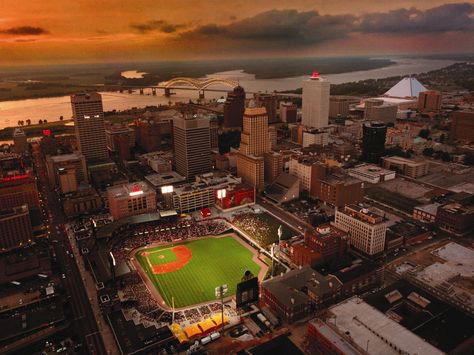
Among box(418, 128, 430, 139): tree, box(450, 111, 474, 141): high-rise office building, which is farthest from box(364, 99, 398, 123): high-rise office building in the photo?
box(450, 111, 474, 141): high-rise office building

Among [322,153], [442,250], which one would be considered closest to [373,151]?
[322,153]

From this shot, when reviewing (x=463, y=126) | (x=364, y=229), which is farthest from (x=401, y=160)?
(x=364, y=229)

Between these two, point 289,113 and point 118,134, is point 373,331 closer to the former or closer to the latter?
point 118,134

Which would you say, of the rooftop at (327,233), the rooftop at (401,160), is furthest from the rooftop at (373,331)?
the rooftop at (401,160)

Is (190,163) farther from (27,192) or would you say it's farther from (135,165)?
(27,192)

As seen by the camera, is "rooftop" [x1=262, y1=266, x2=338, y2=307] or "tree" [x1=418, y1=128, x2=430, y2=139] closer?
"rooftop" [x1=262, y1=266, x2=338, y2=307]

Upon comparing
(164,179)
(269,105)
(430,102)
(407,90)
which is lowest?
(164,179)

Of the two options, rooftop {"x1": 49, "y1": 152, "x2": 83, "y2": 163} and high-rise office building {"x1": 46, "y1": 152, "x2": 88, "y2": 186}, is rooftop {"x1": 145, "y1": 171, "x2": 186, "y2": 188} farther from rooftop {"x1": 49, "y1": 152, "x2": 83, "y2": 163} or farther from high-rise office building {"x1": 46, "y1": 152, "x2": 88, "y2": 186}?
rooftop {"x1": 49, "y1": 152, "x2": 83, "y2": 163}
